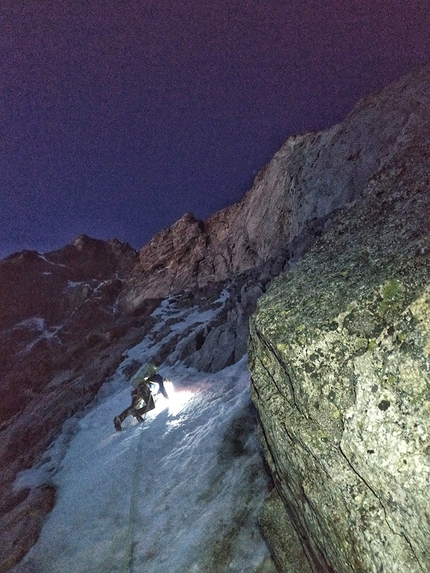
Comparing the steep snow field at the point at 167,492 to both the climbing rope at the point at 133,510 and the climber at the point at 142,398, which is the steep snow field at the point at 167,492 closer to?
the climbing rope at the point at 133,510

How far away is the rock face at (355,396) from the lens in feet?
16.5

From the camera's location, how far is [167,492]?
13.7 m

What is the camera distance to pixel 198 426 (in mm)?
17391

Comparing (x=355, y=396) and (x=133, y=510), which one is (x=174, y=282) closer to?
(x=133, y=510)

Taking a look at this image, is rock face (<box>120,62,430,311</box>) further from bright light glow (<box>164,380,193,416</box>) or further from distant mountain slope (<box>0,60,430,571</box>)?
bright light glow (<box>164,380,193,416</box>)

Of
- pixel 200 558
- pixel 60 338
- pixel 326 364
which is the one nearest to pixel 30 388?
pixel 60 338

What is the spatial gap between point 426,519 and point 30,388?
169 ft

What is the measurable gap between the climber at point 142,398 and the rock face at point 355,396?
48.9 feet

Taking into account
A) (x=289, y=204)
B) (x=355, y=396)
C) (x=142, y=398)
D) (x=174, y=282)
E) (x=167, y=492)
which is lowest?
(x=167, y=492)

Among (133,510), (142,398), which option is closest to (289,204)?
(142,398)

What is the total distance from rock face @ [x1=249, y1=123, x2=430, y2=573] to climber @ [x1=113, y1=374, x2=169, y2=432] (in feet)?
48.9

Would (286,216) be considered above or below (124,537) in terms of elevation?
above

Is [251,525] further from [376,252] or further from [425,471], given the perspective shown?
[376,252]

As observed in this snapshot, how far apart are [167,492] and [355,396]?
11.5 metres
